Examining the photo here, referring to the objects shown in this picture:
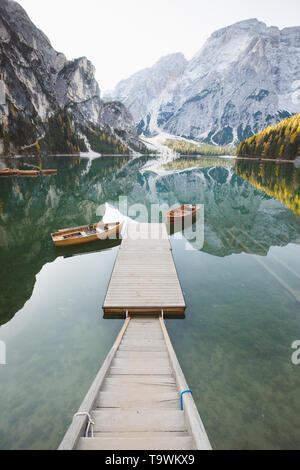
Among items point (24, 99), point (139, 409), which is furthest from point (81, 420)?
point (24, 99)

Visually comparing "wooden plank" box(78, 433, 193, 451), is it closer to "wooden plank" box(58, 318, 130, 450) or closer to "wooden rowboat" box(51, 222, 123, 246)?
"wooden plank" box(58, 318, 130, 450)

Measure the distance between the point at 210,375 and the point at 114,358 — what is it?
12.2ft

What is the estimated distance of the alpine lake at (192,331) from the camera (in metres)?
7.17

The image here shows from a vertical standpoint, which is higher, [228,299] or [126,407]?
[126,407]

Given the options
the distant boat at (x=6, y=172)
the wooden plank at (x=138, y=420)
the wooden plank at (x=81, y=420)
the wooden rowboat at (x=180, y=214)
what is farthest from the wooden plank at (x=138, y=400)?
the distant boat at (x=6, y=172)

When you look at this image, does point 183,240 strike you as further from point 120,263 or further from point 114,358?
point 114,358

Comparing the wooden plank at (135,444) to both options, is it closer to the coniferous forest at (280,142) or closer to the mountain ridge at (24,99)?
the coniferous forest at (280,142)

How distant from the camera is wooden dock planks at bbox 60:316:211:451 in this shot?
4.13 meters

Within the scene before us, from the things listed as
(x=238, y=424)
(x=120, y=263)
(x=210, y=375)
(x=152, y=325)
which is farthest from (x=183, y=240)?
(x=238, y=424)

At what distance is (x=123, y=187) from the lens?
52.0 meters

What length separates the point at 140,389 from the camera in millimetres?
6395
